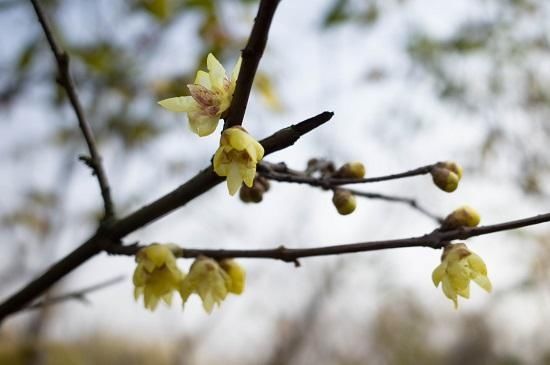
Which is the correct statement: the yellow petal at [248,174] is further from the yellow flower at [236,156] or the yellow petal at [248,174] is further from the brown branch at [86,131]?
the brown branch at [86,131]

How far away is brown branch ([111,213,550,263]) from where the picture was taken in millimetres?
354

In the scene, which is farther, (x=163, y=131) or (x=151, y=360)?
(x=151, y=360)

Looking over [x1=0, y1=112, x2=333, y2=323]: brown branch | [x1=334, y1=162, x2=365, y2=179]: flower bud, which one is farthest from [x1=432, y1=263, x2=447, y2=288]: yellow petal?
[x1=0, y1=112, x2=333, y2=323]: brown branch

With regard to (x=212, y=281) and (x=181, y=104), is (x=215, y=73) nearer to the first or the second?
(x=181, y=104)

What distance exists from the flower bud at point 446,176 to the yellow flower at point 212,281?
215mm

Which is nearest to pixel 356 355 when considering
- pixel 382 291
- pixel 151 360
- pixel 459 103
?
pixel 382 291

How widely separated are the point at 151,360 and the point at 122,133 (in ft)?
19.6

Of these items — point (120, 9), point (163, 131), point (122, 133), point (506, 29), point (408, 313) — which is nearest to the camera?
point (120, 9)

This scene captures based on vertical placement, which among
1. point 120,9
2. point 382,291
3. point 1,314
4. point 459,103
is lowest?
point 1,314

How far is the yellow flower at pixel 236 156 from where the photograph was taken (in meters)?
0.36

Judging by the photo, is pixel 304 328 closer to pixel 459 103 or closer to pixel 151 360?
pixel 151 360

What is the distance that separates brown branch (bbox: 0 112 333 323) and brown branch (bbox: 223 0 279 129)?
3 centimetres

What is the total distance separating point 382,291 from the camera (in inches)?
291

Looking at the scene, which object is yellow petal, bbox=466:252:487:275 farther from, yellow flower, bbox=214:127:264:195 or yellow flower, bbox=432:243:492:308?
yellow flower, bbox=214:127:264:195
